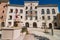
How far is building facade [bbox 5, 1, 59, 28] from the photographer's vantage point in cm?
4581

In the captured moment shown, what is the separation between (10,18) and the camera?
153 feet

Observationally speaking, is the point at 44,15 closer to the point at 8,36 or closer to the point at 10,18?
the point at 10,18

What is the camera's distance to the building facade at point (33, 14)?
45812 millimetres

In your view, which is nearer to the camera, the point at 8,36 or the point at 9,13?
the point at 8,36

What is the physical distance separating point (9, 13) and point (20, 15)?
13.8 feet

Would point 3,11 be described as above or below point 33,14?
above

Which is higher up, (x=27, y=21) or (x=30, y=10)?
(x=30, y=10)

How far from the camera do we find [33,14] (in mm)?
47469

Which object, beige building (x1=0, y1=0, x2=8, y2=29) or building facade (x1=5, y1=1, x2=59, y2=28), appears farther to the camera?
beige building (x1=0, y1=0, x2=8, y2=29)

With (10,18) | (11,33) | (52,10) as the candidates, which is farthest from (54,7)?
(11,33)

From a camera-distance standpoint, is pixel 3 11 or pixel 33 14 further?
pixel 3 11

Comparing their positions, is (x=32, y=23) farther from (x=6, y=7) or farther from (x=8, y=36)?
(x=8, y=36)

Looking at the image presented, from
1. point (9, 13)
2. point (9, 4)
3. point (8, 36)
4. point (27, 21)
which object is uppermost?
point (9, 4)

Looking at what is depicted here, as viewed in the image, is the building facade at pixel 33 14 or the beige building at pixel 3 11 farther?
the beige building at pixel 3 11
